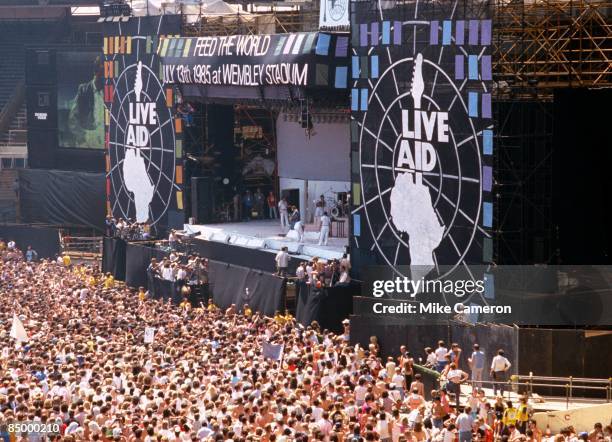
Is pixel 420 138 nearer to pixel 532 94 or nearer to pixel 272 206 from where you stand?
pixel 532 94

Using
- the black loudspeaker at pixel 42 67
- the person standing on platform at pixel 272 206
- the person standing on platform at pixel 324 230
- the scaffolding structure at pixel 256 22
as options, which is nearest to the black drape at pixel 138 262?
the person standing on platform at pixel 272 206

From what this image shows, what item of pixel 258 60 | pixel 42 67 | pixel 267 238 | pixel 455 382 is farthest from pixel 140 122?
pixel 455 382

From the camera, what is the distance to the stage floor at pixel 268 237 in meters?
40.6

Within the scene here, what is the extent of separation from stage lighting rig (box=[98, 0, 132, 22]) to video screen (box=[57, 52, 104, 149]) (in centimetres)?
451

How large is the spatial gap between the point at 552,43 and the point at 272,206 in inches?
782

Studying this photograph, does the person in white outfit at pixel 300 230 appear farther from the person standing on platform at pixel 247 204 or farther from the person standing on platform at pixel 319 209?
the person standing on platform at pixel 247 204

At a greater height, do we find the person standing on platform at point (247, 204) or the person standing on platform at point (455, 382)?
the person standing on platform at point (247, 204)

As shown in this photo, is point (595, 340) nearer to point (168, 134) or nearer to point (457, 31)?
point (457, 31)

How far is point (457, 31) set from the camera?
109ft

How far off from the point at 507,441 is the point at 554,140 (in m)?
10.8

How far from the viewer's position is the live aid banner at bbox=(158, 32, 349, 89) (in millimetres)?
39312

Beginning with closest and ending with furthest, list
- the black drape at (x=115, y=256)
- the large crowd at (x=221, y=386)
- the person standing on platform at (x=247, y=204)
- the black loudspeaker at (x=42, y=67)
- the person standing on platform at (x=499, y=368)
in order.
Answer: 1. the large crowd at (x=221, y=386)
2. the person standing on platform at (x=499, y=368)
3. the person standing on platform at (x=247, y=204)
4. the black drape at (x=115, y=256)
5. the black loudspeaker at (x=42, y=67)

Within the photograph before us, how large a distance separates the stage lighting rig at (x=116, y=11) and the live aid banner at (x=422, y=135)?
17.2 m

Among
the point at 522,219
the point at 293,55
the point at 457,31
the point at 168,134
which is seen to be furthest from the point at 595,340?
the point at 168,134
